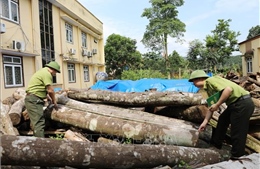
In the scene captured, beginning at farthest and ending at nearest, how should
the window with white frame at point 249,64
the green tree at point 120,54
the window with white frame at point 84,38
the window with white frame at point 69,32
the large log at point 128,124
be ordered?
1. the green tree at point 120,54
2. the window with white frame at point 249,64
3. the window with white frame at point 84,38
4. the window with white frame at point 69,32
5. the large log at point 128,124

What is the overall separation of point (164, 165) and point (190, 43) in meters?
22.3

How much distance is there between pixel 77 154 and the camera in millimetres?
2795

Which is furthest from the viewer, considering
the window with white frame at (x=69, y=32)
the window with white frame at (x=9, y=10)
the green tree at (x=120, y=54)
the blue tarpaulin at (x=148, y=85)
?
the green tree at (x=120, y=54)

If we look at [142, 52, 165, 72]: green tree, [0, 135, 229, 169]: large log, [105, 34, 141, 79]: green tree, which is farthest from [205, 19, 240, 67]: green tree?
[0, 135, 229, 169]: large log

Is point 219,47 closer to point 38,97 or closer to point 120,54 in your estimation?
point 120,54

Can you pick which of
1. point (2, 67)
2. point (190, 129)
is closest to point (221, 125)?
point (190, 129)

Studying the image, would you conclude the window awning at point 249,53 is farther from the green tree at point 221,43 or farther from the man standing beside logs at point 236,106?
the man standing beside logs at point 236,106

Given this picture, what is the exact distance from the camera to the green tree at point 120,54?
28922 millimetres

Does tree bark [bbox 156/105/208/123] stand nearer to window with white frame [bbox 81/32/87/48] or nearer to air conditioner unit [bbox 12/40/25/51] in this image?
air conditioner unit [bbox 12/40/25/51]

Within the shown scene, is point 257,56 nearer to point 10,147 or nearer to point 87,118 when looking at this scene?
point 87,118

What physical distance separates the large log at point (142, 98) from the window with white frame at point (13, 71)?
5.09 metres

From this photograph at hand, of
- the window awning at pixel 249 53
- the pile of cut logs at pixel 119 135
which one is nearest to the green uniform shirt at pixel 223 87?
the pile of cut logs at pixel 119 135

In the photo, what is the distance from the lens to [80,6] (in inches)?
691

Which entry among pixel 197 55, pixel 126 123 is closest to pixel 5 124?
pixel 126 123
